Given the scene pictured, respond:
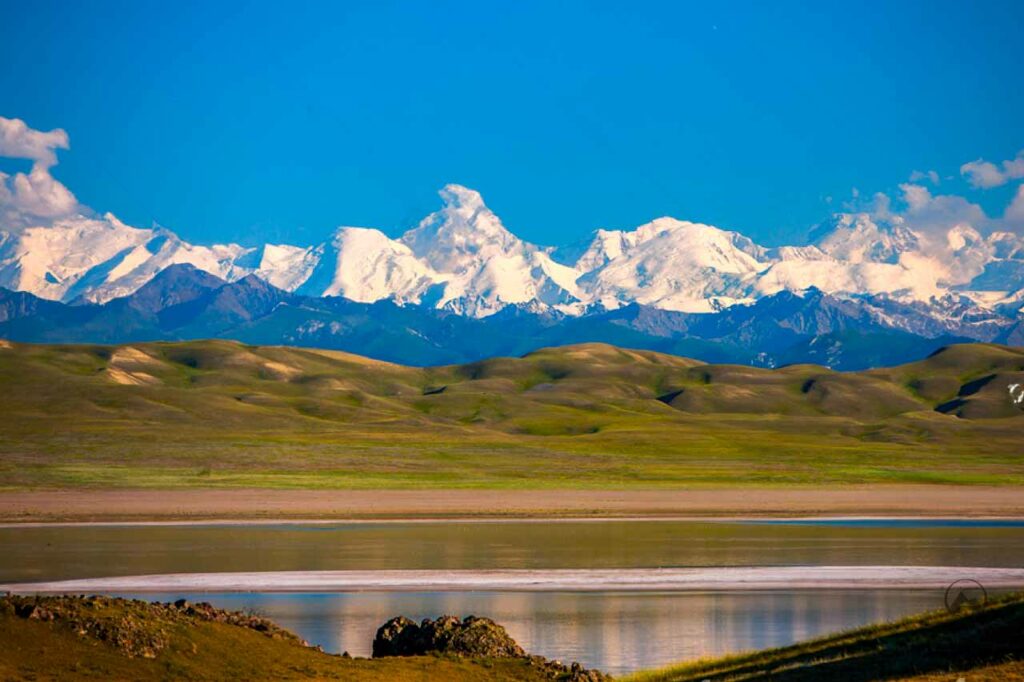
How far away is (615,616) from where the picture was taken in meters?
41.3

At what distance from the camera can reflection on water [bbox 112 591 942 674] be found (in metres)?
35.5

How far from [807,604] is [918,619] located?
1468cm

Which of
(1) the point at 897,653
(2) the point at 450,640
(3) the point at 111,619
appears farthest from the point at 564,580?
(3) the point at 111,619

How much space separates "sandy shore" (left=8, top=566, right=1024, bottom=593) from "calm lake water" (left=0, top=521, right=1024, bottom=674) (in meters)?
1.57

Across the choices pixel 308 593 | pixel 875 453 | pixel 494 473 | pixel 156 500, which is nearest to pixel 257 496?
pixel 156 500

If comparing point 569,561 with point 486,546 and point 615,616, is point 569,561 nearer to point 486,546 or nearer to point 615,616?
point 486,546

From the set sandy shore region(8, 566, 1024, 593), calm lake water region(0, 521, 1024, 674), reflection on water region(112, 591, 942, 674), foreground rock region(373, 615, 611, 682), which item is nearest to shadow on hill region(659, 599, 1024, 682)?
foreground rock region(373, 615, 611, 682)

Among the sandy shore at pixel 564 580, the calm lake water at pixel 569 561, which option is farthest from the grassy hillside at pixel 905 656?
the sandy shore at pixel 564 580

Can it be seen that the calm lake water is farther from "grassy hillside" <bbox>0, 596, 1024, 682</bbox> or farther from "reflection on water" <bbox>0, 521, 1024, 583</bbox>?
"grassy hillside" <bbox>0, 596, 1024, 682</bbox>

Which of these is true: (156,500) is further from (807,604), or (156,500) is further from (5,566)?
(807,604)

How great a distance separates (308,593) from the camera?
1849 inches

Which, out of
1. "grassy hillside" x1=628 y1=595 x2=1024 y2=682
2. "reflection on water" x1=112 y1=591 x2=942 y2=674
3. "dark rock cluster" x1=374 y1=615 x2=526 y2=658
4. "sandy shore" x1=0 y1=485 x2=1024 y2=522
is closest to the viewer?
"grassy hillside" x1=628 y1=595 x2=1024 y2=682

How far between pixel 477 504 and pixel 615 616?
49.6m

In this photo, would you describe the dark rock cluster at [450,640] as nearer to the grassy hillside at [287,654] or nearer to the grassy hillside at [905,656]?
the grassy hillside at [287,654]
